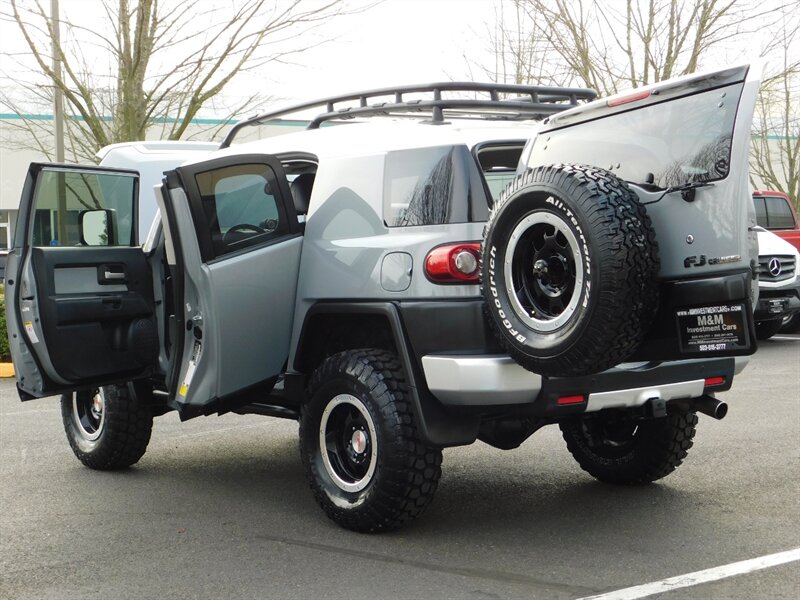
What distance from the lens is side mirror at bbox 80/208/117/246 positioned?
6223 millimetres

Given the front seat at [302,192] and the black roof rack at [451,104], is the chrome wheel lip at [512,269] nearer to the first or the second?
the black roof rack at [451,104]

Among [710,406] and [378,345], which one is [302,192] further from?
[710,406]

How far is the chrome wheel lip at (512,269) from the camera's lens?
14.0ft

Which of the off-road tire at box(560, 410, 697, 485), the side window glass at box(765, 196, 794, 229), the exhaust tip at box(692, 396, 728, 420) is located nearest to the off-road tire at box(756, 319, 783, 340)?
the side window glass at box(765, 196, 794, 229)

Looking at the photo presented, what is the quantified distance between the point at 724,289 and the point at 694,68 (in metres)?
15.4

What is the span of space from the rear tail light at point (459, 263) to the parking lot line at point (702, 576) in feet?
4.83

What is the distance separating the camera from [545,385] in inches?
184

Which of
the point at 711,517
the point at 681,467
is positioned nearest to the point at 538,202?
the point at 711,517

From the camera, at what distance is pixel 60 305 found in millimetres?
5957

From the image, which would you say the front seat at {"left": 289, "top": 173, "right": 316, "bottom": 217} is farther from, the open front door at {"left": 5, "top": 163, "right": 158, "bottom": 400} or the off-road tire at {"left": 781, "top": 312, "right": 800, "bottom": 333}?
the off-road tire at {"left": 781, "top": 312, "right": 800, "bottom": 333}

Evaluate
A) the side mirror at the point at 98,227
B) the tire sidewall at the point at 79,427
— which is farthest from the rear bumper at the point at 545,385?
the tire sidewall at the point at 79,427

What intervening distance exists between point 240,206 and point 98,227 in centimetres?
115

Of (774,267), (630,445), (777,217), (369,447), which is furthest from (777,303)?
(369,447)

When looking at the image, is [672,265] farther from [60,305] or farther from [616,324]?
[60,305]
